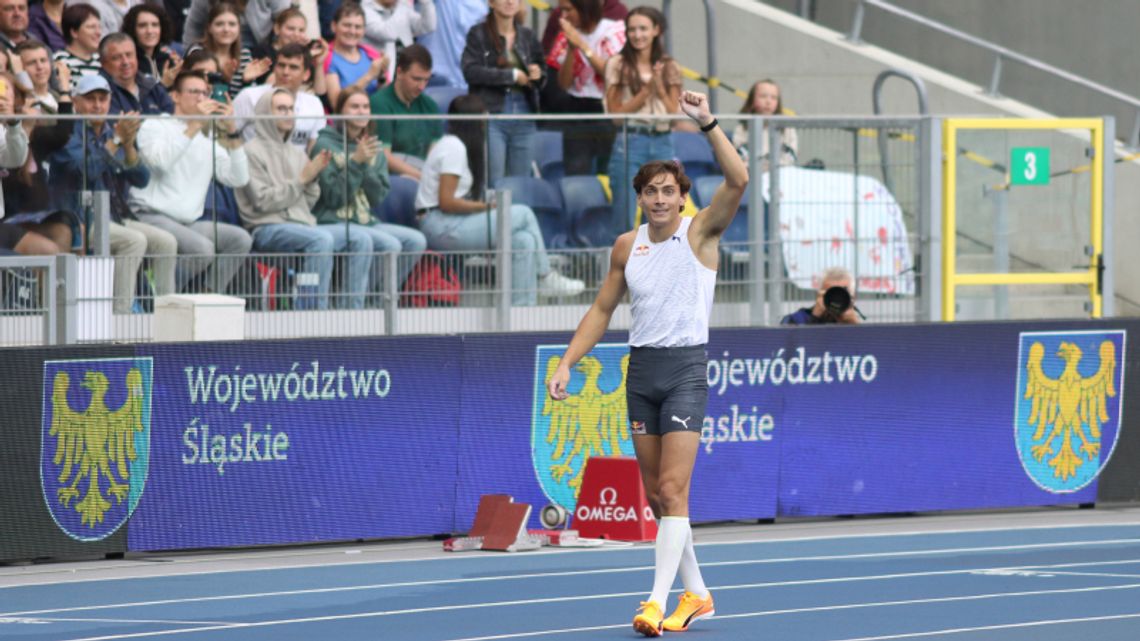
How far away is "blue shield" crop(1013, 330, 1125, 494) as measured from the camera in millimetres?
15648

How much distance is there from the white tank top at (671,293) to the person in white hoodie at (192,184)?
4876 mm

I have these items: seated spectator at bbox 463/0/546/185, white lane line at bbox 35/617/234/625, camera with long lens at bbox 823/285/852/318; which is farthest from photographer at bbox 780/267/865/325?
white lane line at bbox 35/617/234/625

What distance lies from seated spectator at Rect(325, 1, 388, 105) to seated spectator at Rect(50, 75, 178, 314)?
11.1 feet

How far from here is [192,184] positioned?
14.3 m

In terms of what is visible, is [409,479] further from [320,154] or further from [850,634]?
[850,634]

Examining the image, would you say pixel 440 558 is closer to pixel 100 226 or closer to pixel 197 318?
pixel 197 318

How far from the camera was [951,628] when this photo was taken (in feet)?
32.7

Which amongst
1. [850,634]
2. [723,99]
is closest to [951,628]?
[850,634]

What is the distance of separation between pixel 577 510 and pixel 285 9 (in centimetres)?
538

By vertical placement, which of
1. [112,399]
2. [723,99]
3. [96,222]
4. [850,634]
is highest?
[723,99]

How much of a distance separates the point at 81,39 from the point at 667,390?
7561 millimetres

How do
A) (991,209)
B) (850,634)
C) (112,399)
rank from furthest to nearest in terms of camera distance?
1. (991,209)
2. (112,399)
3. (850,634)

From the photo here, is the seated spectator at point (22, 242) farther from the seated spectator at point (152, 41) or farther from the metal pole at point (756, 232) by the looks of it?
the metal pole at point (756, 232)

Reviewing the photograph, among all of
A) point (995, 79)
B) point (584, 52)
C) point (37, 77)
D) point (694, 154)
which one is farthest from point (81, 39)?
point (995, 79)
